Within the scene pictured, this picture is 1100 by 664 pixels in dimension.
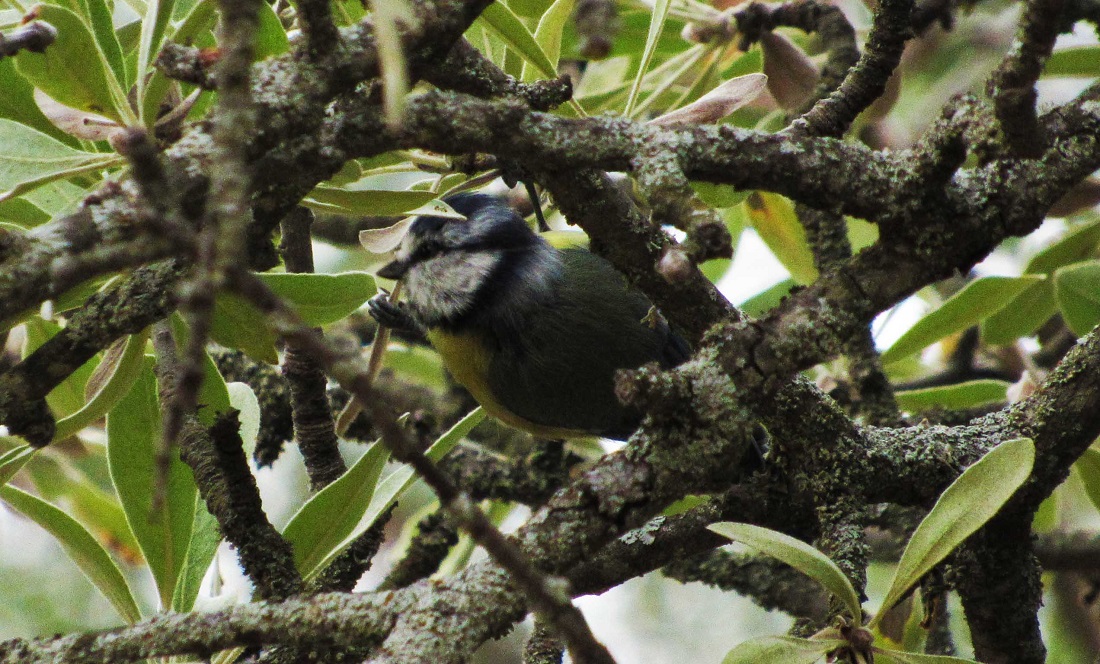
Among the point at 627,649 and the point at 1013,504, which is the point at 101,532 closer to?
the point at 1013,504

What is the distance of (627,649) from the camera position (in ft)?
14.6

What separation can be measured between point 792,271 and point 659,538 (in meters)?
1.06

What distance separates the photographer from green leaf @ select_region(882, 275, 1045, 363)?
6.75 feet

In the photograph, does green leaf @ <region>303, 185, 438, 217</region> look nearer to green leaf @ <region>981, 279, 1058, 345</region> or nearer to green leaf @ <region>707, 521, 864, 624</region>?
green leaf @ <region>707, 521, 864, 624</region>

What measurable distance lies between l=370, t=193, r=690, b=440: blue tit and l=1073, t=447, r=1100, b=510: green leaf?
89cm

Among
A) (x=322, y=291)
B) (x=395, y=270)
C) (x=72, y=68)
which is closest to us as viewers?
(x=72, y=68)

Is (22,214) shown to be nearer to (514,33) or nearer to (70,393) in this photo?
(70,393)

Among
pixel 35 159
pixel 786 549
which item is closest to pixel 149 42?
pixel 35 159

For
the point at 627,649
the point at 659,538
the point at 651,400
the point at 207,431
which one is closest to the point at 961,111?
the point at 651,400

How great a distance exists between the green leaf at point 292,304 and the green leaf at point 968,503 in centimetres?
83

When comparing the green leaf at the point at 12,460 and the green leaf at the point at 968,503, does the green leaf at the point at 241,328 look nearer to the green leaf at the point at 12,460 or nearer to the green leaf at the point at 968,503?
the green leaf at the point at 12,460

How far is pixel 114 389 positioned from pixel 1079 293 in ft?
5.79

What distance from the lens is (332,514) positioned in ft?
5.25

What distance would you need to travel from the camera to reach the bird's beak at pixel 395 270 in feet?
8.16
